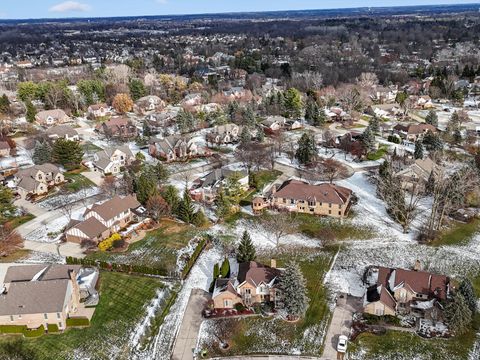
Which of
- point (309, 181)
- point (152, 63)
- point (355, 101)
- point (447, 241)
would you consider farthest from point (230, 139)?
point (152, 63)

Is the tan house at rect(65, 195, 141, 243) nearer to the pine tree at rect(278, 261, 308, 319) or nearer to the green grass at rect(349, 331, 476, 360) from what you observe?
the pine tree at rect(278, 261, 308, 319)

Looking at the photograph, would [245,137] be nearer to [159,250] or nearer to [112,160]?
[112,160]

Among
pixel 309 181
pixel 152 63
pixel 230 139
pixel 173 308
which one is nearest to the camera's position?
pixel 173 308

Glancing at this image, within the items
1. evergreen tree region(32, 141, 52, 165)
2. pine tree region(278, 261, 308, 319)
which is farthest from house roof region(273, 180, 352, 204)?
evergreen tree region(32, 141, 52, 165)

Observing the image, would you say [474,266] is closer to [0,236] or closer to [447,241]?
[447,241]

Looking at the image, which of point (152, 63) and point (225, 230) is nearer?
point (225, 230)

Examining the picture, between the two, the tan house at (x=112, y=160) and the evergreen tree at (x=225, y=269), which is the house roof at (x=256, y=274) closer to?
the evergreen tree at (x=225, y=269)

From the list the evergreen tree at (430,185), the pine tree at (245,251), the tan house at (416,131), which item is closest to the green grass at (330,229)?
the pine tree at (245,251)
